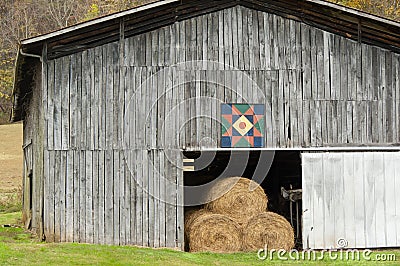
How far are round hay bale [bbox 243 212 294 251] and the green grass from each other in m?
0.47

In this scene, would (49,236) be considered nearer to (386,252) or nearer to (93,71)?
(93,71)

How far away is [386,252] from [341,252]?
1091 mm

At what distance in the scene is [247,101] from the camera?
1688 centimetres

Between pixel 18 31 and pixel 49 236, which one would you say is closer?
pixel 49 236

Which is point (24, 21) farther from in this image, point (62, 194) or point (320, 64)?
point (320, 64)

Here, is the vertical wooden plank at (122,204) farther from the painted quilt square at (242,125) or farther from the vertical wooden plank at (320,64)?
the vertical wooden plank at (320,64)

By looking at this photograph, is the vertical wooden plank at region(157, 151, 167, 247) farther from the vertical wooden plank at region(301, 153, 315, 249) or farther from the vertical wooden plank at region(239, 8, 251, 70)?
the vertical wooden plank at region(301, 153, 315, 249)

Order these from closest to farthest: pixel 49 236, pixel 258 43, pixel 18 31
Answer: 1. pixel 49 236
2. pixel 258 43
3. pixel 18 31

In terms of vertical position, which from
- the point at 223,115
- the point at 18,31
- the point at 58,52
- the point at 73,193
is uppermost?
the point at 18,31

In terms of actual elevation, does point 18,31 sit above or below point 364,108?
above

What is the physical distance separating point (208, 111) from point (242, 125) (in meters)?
0.83

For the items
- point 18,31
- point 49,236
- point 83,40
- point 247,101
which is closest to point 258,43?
point 247,101

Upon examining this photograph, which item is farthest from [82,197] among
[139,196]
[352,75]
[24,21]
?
[24,21]

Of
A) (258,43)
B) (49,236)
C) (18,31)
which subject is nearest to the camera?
(49,236)
